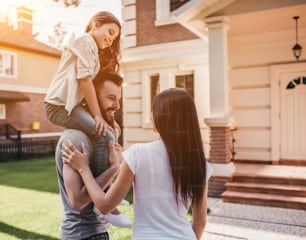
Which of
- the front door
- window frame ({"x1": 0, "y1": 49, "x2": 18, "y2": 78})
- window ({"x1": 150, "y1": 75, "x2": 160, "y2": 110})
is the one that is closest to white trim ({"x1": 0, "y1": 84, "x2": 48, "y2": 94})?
window frame ({"x1": 0, "y1": 49, "x2": 18, "y2": 78})

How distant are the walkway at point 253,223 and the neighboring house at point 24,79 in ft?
56.1

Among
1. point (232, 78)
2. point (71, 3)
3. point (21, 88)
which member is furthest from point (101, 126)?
point (21, 88)

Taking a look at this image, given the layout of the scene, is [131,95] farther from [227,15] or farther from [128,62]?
[227,15]

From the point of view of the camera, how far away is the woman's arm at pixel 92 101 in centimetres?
167

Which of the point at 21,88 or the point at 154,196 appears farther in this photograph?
the point at 21,88

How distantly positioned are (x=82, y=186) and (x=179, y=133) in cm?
51

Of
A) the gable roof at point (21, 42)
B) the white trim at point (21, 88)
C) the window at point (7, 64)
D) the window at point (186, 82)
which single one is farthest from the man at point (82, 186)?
the window at point (7, 64)

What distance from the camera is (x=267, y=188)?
296 inches

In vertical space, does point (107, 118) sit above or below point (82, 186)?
above

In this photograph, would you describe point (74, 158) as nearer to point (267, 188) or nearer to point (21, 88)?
A: point (267, 188)

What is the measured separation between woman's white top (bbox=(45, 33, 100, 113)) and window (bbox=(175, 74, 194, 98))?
33.0 ft

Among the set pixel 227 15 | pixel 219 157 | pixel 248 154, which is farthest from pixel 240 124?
pixel 227 15

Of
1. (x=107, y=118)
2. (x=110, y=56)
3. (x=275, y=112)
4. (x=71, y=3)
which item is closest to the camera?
(x=107, y=118)

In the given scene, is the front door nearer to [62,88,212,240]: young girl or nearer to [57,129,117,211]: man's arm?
[62,88,212,240]: young girl
